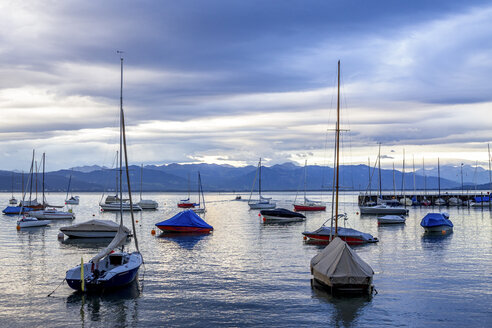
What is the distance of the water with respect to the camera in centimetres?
2516

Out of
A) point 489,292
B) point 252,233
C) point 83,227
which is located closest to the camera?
point 489,292

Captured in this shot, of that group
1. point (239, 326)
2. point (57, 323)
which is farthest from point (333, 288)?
point (57, 323)

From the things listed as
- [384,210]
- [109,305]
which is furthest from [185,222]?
[384,210]

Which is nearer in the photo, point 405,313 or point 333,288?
point 405,313

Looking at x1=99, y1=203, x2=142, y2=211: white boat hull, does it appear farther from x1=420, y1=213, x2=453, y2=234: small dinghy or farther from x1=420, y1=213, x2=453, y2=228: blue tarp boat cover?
x1=420, y1=213, x2=453, y2=234: small dinghy

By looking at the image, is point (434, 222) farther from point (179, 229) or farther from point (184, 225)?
point (179, 229)

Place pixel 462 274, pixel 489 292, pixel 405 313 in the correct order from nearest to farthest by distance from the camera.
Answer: pixel 405 313, pixel 489 292, pixel 462 274

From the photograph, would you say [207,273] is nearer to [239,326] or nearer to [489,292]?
[239,326]

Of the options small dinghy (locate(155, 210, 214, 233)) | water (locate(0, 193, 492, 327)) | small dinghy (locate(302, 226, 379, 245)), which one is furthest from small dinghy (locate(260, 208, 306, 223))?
water (locate(0, 193, 492, 327))

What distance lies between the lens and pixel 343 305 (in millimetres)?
27484

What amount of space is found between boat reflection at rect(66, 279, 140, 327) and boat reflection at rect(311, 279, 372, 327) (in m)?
10.5

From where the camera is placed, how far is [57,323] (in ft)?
80.3

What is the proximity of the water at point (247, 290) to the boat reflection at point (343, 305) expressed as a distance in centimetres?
6

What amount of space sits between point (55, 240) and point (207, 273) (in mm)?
30167
